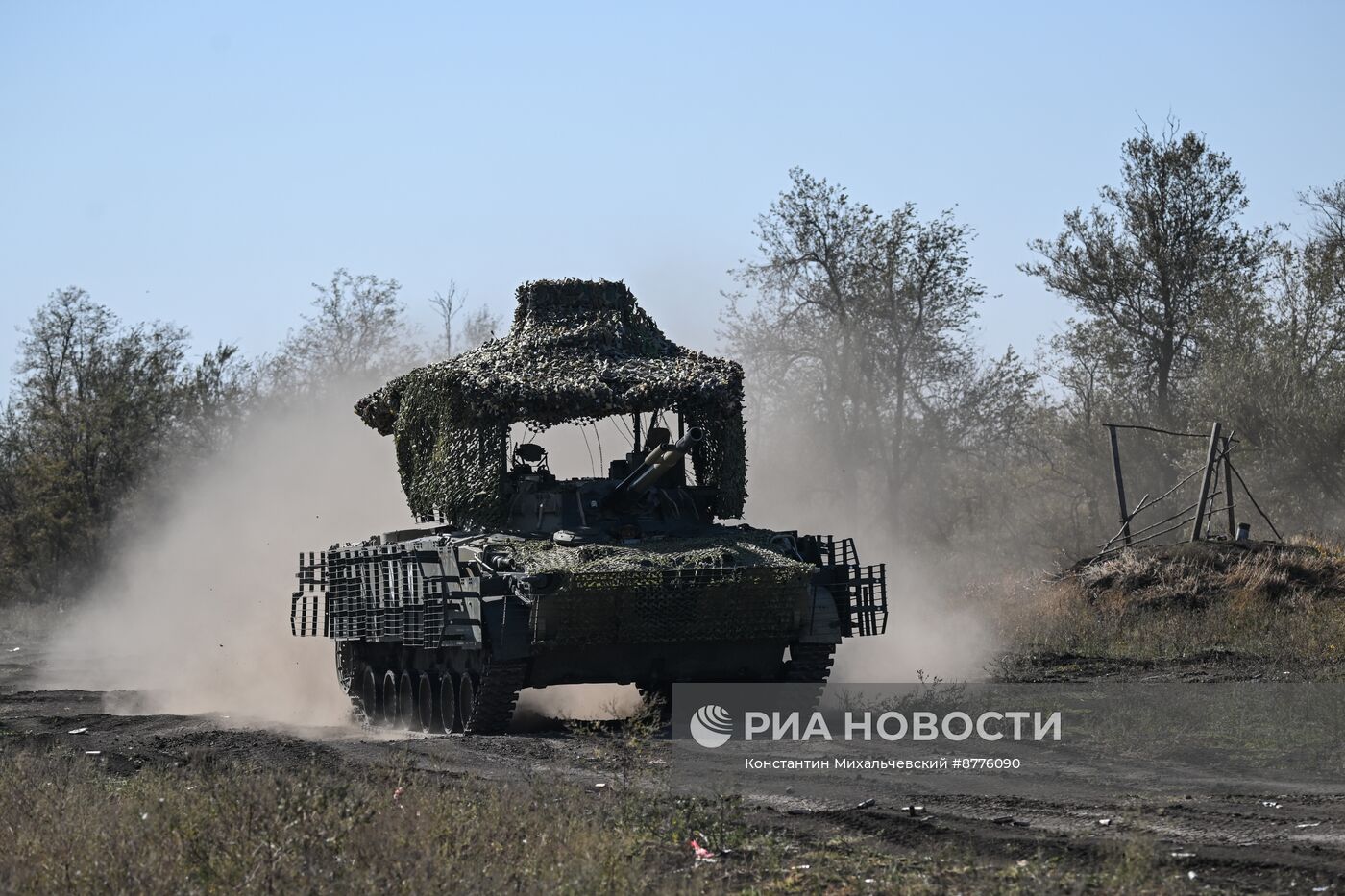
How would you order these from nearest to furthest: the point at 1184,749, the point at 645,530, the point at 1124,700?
the point at 1184,749 → the point at 1124,700 → the point at 645,530

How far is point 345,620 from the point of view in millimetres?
19391

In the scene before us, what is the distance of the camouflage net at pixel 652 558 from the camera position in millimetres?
15406

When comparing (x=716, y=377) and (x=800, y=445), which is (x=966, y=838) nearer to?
(x=716, y=377)

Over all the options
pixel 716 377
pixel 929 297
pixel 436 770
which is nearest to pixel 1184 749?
pixel 436 770

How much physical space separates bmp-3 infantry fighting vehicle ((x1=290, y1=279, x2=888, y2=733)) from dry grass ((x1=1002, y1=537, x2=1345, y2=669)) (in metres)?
5.57

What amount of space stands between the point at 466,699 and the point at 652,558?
238cm

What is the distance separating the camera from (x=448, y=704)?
672 inches

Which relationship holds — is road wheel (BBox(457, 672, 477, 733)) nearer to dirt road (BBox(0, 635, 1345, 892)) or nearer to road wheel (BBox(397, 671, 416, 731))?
dirt road (BBox(0, 635, 1345, 892))

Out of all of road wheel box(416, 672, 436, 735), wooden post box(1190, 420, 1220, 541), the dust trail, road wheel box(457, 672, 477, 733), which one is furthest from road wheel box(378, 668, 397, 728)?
wooden post box(1190, 420, 1220, 541)

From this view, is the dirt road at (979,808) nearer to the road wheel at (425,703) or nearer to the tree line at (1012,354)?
the road wheel at (425,703)

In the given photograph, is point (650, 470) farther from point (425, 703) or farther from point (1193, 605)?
point (1193, 605)

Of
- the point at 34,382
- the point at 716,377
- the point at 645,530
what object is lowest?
the point at 645,530

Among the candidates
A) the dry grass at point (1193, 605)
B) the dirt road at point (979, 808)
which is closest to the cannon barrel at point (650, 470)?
the dirt road at point (979, 808)

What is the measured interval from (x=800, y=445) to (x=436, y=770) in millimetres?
31692
